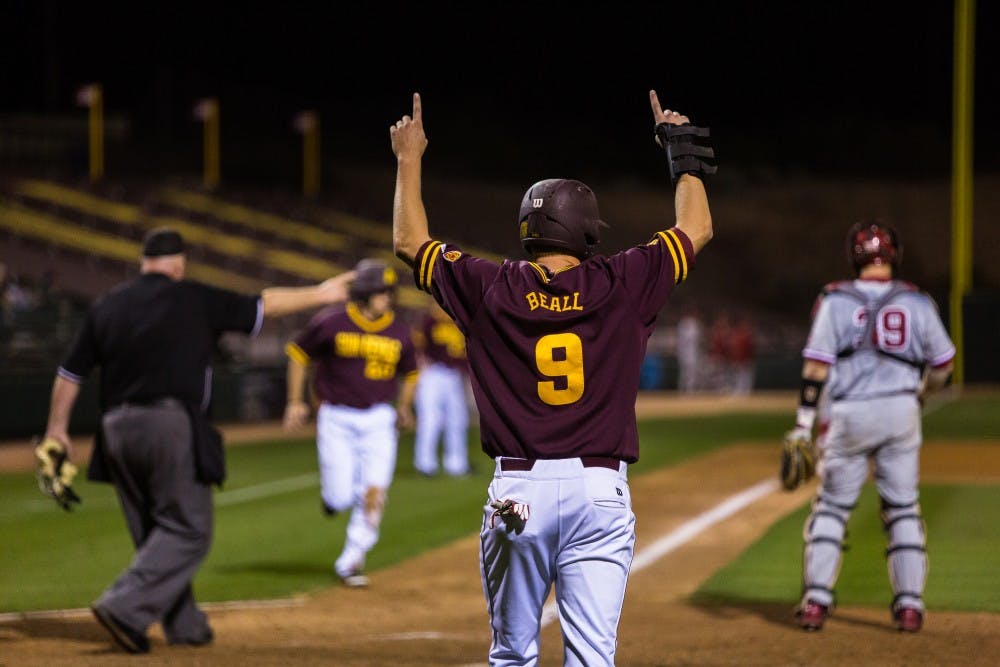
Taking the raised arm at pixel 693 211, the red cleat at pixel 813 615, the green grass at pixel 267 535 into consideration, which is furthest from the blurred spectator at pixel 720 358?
the raised arm at pixel 693 211

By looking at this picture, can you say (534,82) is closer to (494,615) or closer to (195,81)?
(195,81)

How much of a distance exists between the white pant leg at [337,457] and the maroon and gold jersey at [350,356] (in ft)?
0.35

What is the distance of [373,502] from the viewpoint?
31.4 ft

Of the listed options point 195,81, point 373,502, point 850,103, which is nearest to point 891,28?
point 850,103

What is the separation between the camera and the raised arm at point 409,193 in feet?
14.6

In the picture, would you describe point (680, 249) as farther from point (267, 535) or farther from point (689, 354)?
point (689, 354)

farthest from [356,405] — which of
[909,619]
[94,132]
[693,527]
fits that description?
[94,132]

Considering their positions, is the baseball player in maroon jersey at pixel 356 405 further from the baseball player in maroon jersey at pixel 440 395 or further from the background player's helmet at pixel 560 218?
the baseball player in maroon jersey at pixel 440 395

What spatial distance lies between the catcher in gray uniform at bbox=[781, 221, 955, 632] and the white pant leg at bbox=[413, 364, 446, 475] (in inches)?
350

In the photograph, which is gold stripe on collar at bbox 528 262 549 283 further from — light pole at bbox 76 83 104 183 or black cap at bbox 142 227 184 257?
light pole at bbox 76 83 104 183

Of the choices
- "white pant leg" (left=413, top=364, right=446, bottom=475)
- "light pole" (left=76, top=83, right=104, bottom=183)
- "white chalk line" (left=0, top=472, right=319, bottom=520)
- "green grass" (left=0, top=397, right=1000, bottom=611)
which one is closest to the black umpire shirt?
"green grass" (left=0, top=397, right=1000, bottom=611)

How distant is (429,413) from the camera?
16.2m

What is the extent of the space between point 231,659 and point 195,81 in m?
51.4

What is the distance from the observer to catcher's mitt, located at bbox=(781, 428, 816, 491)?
7.57 metres
